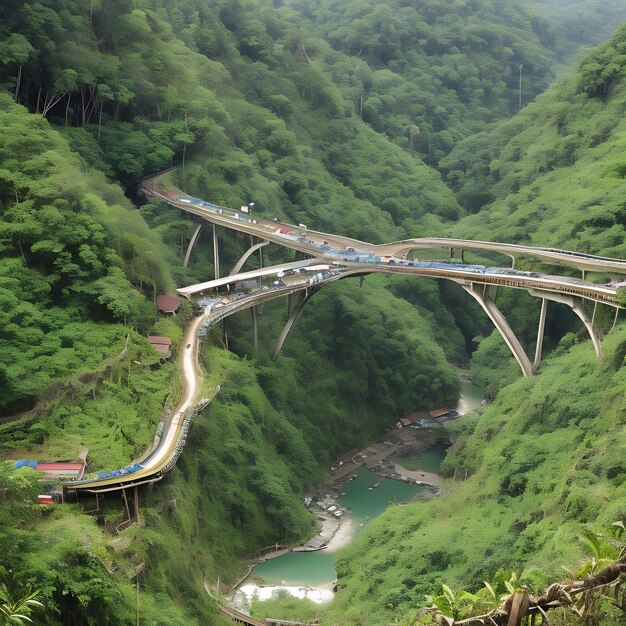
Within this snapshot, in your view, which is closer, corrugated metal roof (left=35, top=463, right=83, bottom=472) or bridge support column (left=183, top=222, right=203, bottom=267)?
corrugated metal roof (left=35, top=463, right=83, bottom=472)

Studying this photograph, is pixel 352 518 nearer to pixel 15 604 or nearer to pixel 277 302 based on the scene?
pixel 277 302

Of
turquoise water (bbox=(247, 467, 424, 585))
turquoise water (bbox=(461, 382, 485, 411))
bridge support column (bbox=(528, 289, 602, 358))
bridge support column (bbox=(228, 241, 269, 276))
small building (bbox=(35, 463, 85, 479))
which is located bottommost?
turquoise water (bbox=(461, 382, 485, 411))

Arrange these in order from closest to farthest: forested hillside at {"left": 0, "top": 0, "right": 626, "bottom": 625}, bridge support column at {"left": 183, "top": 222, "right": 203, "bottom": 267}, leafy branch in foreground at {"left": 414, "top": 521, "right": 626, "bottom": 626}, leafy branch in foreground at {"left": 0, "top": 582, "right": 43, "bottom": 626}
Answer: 1. leafy branch in foreground at {"left": 414, "top": 521, "right": 626, "bottom": 626}
2. leafy branch in foreground at {"left": 0, "top": 582, "right": 43, "bottom": 626}
3. forested hillside at {"left": 0, "top": 0, "right": 626, "bottom": 625}
4. bridge support column at {"left": 183, "top": 222, "right": 203, "bottom": 267}

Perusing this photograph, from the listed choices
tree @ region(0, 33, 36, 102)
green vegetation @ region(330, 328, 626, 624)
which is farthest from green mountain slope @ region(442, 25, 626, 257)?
tree @ region(0, 33, 36, 102)

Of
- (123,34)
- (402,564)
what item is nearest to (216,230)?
(123,34)

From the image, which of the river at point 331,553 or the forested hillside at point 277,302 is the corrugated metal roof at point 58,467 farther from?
the river at point 331,553

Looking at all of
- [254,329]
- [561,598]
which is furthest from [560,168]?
[561,598]

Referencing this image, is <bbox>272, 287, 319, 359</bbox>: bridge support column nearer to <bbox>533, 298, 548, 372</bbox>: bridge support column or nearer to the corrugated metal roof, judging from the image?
<bbox>533, 298, 548, 372</bbox>: bridge support column
